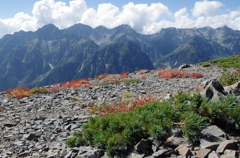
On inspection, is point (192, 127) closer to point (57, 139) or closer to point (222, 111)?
point (222, 111)

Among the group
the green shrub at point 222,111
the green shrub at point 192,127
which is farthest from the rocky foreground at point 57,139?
the green shrub at point 222,111

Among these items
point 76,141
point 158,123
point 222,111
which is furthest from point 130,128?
point 222,111

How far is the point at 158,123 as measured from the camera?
21.1 ft

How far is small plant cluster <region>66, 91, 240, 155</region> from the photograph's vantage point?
5.99 m

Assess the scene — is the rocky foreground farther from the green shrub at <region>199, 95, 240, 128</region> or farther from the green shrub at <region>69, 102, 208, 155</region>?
the green shrub at <region>199, 95, 240, 128</region>

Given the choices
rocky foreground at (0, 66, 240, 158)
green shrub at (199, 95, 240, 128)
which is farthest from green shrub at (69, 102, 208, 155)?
green shrub at (199, 95, 240, 128)

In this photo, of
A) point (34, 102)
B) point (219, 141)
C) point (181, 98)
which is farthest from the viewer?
point (34, 102)

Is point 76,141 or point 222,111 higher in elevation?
point 222,111

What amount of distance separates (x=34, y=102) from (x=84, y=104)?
14.3 ft

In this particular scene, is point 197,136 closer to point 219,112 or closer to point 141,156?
point 219,112

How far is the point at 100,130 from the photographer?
6.71 meters

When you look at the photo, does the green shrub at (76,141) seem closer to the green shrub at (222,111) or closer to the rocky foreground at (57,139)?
the rocky foreground at (57,139)

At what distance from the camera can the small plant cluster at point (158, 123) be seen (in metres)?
5.99

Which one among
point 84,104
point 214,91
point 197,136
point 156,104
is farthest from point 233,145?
point 84,104
